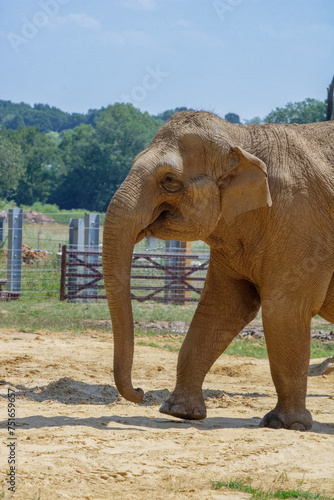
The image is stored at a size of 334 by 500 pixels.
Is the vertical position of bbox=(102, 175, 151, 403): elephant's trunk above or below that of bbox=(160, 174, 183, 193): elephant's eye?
below

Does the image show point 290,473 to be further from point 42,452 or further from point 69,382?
point 69,382

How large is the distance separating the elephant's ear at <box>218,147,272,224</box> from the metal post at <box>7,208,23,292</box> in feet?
43.3

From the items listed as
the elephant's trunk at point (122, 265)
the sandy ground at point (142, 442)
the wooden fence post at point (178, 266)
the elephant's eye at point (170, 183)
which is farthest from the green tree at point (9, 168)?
the elephant's trunk at point (122, 265)

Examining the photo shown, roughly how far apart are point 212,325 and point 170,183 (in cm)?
171

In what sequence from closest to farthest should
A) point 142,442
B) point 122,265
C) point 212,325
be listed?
1. point 142,442
2. point 122,265
3. point 212,325

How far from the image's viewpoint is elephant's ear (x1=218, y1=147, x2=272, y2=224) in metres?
6.30

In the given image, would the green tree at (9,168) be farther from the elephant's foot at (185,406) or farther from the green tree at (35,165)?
the elephant's foot at (185,406)

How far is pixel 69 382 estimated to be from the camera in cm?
856

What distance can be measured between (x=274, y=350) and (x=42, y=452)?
93.6 inches

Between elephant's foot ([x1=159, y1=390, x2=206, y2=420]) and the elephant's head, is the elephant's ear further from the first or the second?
elephant's foot ([x1=159, y1=390, x2=206, y2=420])

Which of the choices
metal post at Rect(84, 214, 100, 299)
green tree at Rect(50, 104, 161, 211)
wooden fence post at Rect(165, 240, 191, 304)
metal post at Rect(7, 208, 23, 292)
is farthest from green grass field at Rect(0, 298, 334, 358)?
green tree at Rect(50, 104, 161, 211)

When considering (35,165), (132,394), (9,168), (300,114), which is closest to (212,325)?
(132,394)

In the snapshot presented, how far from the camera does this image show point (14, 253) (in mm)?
19156

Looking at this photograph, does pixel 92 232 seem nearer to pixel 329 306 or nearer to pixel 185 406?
pixel 185 406
